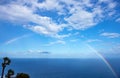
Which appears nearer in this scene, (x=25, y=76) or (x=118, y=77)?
(x=25, y=76)

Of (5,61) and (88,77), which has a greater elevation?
(5,61)

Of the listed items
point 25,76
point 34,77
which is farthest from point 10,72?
point 34,77

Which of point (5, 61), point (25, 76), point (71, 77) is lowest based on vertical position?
point (71, 77)

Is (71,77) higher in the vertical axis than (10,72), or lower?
lower

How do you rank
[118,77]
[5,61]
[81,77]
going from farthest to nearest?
[81,77]
[118,77]
[5,61]

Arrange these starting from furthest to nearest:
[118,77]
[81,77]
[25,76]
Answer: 1. [81,77]
2. [118,77]
3. [25,76]

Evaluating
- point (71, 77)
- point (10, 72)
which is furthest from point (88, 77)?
point (10, 72)

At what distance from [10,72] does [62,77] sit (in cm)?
12970

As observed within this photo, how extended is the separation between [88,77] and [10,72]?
131 m

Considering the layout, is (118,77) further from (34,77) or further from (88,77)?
(34,77)

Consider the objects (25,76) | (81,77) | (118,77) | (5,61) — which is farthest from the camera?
(81,77)

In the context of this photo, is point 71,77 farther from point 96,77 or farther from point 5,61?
point 5,61

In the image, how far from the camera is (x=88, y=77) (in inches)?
6545

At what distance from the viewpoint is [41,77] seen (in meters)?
172
